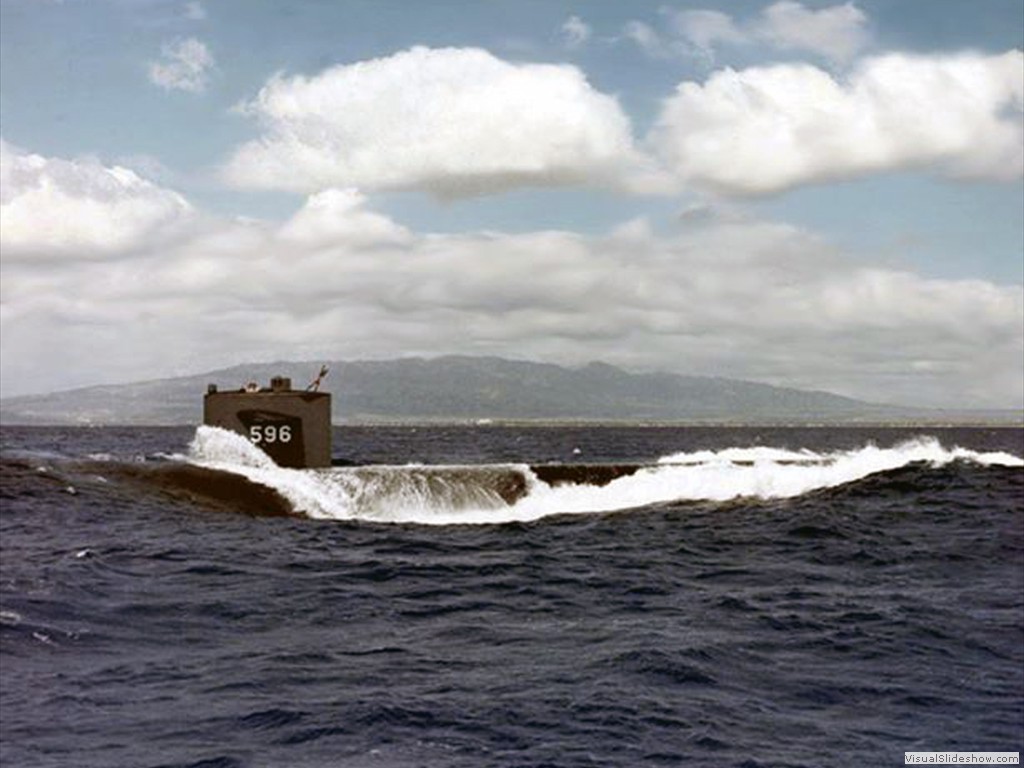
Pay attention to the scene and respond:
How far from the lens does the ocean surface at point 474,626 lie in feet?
35.0

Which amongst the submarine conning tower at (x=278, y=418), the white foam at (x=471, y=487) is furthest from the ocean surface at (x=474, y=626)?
the submarine conning tower at (x=278, y=418)

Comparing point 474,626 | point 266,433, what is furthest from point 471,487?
point 474,626

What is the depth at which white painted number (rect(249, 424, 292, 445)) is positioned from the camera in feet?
104

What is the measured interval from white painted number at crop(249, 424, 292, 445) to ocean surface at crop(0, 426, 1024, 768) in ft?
4.78

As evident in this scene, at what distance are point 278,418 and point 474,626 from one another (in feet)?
58.1

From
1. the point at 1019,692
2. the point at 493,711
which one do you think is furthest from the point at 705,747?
the point at 1019,692

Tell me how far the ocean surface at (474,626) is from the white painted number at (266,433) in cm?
146

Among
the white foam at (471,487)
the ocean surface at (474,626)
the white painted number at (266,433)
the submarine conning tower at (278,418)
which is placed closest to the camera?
the ocean surface at (474,626)

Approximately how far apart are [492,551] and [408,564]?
2566 millimetres

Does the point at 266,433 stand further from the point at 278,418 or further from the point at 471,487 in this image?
the point at 471,487

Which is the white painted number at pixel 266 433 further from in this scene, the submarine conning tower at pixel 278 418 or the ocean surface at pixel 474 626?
the ocean surface at pixel 474 626

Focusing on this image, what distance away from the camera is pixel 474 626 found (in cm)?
1555

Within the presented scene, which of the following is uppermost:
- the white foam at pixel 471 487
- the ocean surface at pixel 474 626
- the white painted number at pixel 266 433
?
the white painted number at pixel 266 433

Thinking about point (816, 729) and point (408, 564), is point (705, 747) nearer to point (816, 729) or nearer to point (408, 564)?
point (816, 729)
